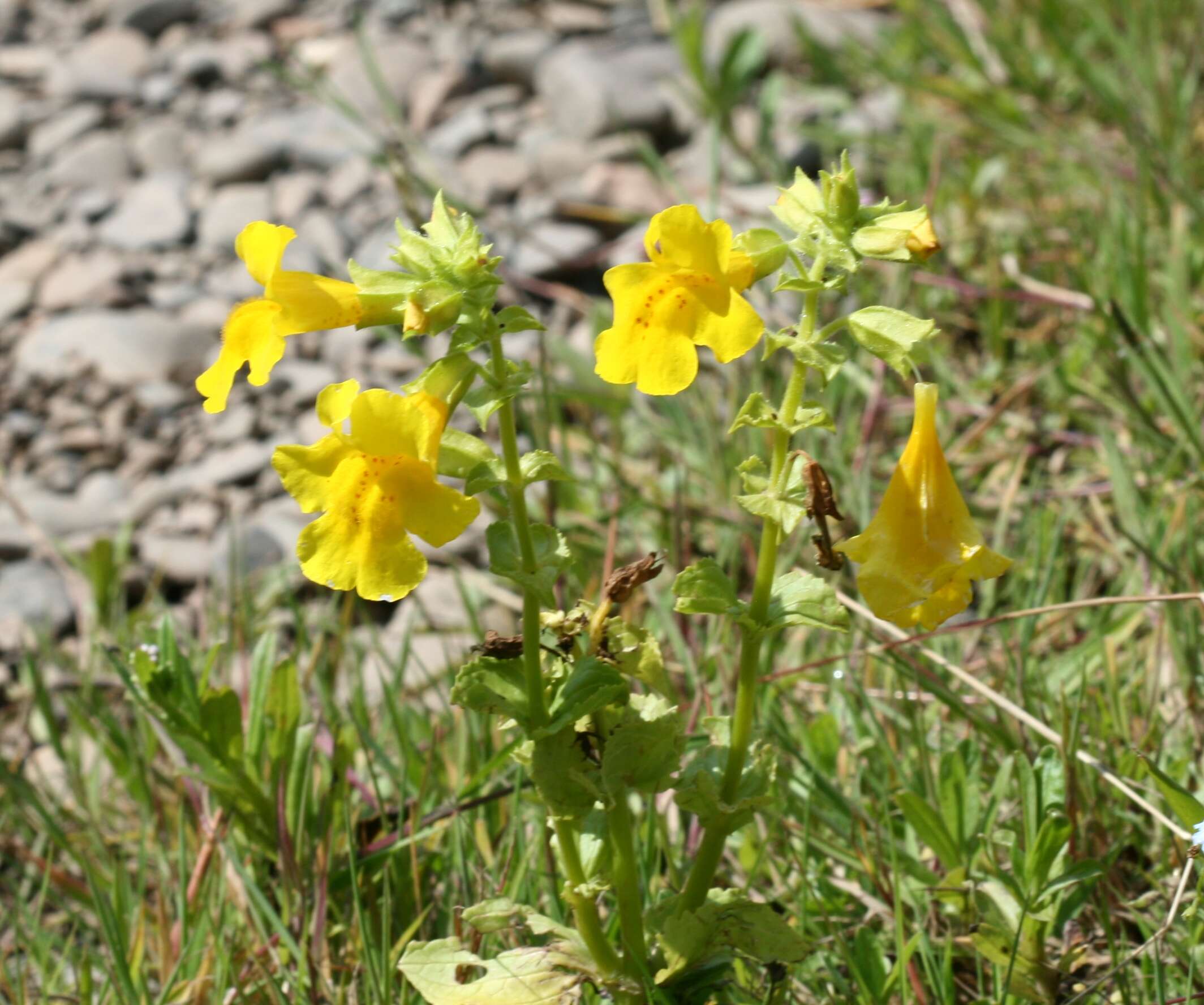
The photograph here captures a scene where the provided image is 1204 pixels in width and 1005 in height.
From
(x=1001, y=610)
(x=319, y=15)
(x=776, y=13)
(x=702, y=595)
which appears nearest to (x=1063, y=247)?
(x=1001, y=610)

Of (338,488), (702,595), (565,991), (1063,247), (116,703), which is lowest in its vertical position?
(116,703)

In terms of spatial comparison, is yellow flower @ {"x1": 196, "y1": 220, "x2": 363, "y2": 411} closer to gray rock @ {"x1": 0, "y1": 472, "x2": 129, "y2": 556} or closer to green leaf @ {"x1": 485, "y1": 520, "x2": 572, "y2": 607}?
green leaf @ {"x1": 485, "y1": 520, "x2": 572, "y2": 607}

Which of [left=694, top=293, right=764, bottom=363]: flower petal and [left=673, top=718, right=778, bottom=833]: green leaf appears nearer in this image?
[left=694, top=293, right=764, bottom=363]: flower petal

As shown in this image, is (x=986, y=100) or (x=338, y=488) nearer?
(x=338, y=488)

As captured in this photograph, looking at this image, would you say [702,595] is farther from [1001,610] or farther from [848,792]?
[1001,610]

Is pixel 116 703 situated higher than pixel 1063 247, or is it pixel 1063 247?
pixel 1063 247

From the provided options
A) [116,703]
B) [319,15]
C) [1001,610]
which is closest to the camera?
[1001,610]

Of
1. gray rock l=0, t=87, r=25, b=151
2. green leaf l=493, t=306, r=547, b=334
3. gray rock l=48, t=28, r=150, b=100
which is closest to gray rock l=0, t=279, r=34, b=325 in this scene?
gray rock l=0, t=87, r=25, b=151
